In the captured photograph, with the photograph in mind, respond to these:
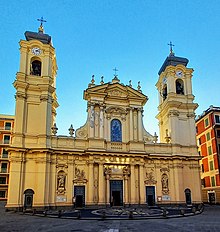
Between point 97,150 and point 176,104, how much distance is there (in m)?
13.0

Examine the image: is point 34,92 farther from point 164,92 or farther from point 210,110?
point 210,110

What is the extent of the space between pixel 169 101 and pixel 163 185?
11.1m

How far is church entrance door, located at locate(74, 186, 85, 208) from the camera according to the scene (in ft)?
93.6

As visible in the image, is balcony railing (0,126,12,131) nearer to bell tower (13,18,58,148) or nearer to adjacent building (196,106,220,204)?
bell tower (13,18,58,148)

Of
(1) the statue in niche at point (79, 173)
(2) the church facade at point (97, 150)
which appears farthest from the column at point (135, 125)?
(1) the statue in niche at point (79, 173)

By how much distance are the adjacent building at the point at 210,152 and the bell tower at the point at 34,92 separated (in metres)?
24.8

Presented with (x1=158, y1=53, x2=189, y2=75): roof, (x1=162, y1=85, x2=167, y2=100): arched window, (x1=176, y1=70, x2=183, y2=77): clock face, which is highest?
(x1=158, y1=53, x2=189, y2=75): roof

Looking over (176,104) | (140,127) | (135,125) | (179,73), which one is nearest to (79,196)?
(135,125)

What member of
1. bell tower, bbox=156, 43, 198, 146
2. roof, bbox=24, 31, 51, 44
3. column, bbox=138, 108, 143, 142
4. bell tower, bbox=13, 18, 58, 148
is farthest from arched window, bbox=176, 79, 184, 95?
roof, bbox=24, 31, 51, 44

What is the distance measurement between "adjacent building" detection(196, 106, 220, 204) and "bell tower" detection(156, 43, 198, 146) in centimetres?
624

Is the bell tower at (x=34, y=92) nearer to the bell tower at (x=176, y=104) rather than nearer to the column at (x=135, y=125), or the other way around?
the column at (x=135, y=125)

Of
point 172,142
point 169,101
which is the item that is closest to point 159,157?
point 172,142

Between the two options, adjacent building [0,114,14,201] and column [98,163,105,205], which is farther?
adjacent building [0,114,14,201]

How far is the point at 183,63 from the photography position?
1519 inches
